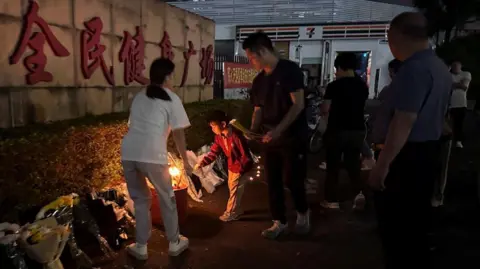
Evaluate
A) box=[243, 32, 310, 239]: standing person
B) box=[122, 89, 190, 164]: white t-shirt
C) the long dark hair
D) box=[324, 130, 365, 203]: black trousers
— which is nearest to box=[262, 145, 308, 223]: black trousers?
box=[243, 32, 310, 239]: standing person

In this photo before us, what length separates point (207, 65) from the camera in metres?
9.48

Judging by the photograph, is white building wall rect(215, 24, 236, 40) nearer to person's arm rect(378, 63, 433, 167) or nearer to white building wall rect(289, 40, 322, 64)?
white building wall rect(289, 40, 322, 64)

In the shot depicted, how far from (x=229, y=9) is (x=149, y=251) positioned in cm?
2130

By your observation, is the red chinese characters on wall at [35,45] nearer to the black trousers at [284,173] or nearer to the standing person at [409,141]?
the black trousers at [284,173]

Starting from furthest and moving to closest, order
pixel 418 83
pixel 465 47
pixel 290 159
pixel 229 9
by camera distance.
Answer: pixel 229 9, pixel 465 47, pixel 290 159, pixel 418 83

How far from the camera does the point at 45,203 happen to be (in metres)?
3.84

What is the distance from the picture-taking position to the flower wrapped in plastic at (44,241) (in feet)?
9.78

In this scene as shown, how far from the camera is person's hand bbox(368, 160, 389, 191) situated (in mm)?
2622

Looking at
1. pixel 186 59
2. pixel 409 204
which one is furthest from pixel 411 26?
pixel 186 59

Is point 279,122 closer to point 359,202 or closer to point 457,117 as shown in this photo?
point 359,202

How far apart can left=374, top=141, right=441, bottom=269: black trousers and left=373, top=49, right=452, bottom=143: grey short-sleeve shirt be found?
11 cm

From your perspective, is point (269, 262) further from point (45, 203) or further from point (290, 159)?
point (45, 203)

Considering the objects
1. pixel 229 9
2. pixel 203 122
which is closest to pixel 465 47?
pixel 229 9

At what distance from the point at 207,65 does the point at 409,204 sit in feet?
24.2
